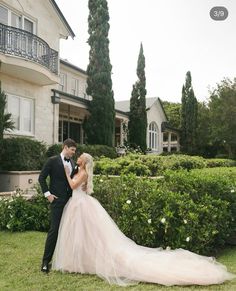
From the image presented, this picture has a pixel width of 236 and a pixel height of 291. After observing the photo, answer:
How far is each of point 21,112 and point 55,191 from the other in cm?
1387

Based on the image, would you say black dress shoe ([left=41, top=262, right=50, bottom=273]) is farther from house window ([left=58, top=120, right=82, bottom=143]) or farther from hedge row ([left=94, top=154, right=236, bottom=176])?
house window ([left=58, top=120, right=82, bottom=143])

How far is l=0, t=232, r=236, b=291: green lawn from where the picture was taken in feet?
17.1

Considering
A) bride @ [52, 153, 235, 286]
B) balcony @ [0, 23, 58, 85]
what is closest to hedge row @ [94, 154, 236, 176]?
balcony @ [0, 23, 58, 85]

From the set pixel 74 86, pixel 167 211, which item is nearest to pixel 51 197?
pixel 167 211

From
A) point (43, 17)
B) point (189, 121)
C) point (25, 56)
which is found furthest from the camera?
point (189, 121)

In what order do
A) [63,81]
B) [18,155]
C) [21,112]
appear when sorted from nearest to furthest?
1. [18,155]
2. [21,112]
3. [63,81]

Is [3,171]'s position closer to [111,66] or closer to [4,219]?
[4,219]

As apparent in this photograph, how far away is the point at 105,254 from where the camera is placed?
5863 mm

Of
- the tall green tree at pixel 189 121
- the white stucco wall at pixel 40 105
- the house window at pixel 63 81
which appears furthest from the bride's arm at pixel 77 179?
the tall green tree at pixel 189 121

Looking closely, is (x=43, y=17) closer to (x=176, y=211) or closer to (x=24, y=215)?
(x=24, y=215)

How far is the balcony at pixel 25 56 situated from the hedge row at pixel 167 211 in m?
9.49

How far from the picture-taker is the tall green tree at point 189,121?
142 feet

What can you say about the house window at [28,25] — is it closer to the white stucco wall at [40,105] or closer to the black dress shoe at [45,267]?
the white stucco wall at [40,105]

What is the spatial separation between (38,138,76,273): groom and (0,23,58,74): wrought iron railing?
11.9 m
